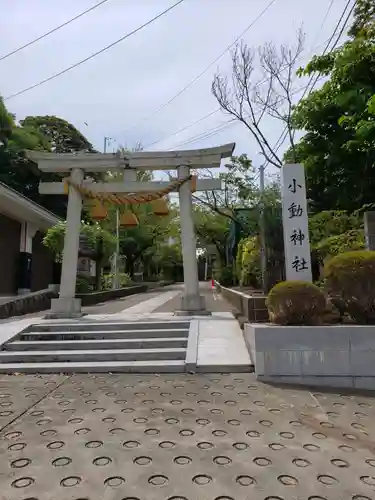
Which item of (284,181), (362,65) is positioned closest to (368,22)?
(362,65)

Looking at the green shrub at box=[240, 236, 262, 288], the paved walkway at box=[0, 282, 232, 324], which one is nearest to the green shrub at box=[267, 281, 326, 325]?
the paved walkway at box=[0, 282, 232, 324]

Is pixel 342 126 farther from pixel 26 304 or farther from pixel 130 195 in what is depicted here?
pixel 26 304

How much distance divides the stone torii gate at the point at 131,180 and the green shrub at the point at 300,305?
4395 millimetres

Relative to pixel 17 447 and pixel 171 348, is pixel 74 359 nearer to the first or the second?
pixel 171 348

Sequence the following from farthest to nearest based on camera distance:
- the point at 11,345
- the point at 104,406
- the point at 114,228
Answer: the point at 114,228, the point at 11,345, the point at 104,406

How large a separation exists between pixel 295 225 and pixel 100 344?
13.5 feet

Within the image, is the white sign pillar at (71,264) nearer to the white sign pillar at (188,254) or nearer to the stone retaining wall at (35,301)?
the stone retaining wall at (35,301)

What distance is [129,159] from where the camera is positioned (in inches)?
395

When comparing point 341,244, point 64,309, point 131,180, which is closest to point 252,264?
point 341,244

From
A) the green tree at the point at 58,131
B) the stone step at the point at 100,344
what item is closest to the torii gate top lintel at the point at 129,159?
the stone step at the point at 100,344

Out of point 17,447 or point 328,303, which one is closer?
point 17,447

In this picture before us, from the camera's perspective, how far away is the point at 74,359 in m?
6.19

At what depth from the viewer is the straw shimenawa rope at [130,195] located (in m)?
9.95

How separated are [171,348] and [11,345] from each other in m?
2.97
